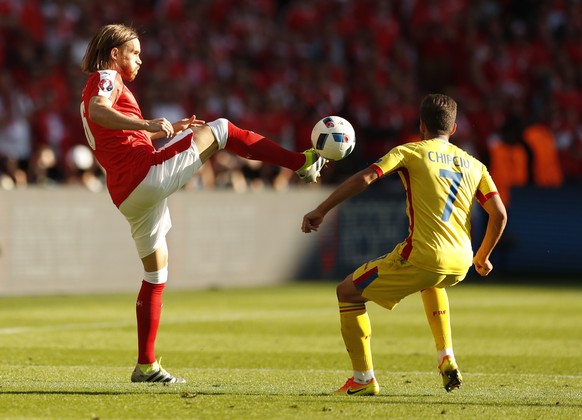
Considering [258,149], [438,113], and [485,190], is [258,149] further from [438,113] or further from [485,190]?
[485,190]

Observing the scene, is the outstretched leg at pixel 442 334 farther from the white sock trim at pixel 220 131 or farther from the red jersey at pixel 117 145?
the red jersey at pixel 117 145

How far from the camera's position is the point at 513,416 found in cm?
671

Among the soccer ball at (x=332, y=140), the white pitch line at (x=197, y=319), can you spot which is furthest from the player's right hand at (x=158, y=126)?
the white pitch line at (x=197, y=319)

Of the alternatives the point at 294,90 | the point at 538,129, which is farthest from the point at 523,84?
the point at 294,90

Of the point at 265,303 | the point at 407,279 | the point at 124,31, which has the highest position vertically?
the point at 124,31

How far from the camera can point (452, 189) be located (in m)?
7.44

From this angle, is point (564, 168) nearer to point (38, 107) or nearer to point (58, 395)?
point (38, 107)

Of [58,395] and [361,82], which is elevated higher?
[361,82]

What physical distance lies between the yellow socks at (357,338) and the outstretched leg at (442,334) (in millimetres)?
443

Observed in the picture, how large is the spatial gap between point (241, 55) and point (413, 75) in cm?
357

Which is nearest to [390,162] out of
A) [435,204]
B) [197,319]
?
[435,204]

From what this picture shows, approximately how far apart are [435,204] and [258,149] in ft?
4.14

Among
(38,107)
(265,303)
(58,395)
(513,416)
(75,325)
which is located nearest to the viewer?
(513,416)

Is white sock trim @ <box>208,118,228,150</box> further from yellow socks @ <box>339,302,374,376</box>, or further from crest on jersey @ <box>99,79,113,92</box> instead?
yellow socks @ <box>339,302,374,376</box>
